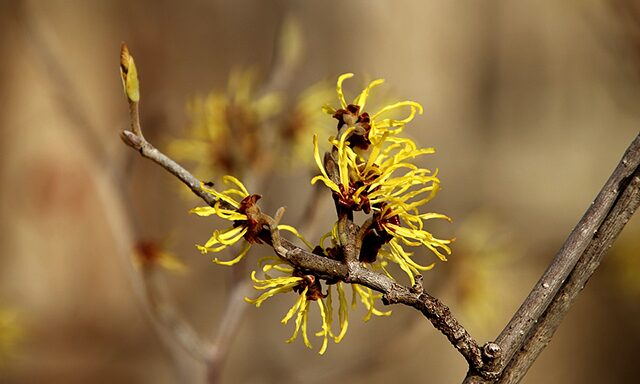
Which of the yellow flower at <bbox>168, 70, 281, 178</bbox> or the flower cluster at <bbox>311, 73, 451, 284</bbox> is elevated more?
the yellow flower at <bbox>168, 70, 281, 178</bbox>

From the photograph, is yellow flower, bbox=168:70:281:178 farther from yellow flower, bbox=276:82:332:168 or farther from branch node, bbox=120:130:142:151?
branch node, bbox=120:130:142:151

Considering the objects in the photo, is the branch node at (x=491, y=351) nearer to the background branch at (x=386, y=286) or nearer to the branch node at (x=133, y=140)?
the background branch at (x=386, y=286)

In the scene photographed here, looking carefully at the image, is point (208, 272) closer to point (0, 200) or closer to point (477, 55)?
point (0, 200)

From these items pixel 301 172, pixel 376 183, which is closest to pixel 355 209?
pixel 376 183

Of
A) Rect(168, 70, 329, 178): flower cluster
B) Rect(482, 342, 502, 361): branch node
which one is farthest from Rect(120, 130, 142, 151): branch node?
Rect(168, 70, 329, 178): flower cluster

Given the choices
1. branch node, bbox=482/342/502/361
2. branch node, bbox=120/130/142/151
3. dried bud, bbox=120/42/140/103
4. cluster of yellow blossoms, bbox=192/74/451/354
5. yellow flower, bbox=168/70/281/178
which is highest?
yellow flower, bbox=168/70/281/178

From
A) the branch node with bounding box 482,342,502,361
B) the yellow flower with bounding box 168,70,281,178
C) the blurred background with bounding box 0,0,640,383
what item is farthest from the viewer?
the blurred background with bounding box 0,0,640,383

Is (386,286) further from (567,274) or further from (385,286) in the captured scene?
(567,274)

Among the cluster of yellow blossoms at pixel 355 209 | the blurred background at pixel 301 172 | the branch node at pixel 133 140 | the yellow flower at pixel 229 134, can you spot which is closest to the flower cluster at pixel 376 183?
the cluster of yellow blossoms at pixel 355 209

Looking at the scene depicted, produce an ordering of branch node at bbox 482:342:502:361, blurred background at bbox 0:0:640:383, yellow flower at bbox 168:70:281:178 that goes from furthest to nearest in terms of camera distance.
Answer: blurred background at bbox 0:0:640:383 → yellow flower at bbox 168:70:281:178 → branch node at bbox 482:342:502:361
